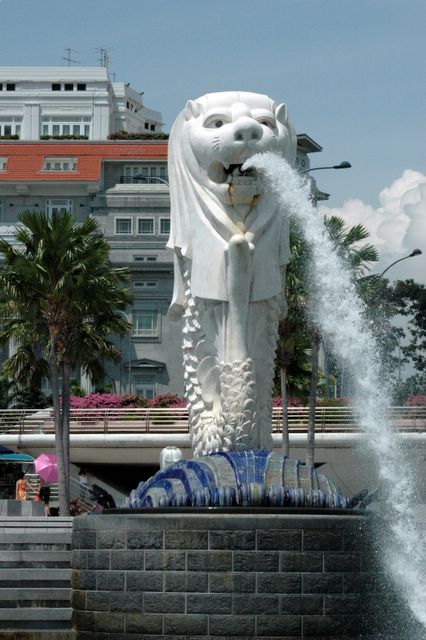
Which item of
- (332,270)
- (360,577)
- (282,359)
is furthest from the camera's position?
(282,359)

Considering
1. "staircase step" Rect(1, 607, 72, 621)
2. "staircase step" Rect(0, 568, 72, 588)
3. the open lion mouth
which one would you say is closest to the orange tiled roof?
the open lion mouth

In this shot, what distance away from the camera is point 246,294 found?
75.0 ft

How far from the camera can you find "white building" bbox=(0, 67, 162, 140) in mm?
118000

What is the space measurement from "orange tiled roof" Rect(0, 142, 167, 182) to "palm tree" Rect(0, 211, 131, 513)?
145 feet

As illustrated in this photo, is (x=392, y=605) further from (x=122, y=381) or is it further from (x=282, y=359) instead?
(x=122, y=381)

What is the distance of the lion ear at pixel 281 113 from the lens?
23.7 meters

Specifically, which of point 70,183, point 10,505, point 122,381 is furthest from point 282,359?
point 70,183

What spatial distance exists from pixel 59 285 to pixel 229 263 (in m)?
15.3

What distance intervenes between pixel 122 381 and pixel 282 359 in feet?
119

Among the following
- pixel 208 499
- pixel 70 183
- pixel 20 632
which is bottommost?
pixel 20 632

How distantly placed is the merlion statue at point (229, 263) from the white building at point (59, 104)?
9390 centimetres

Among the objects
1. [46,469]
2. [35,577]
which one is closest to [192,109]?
[35,577]

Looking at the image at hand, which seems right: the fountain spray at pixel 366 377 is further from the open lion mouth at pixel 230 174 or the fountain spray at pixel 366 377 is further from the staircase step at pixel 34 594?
the staircase step at pixel 34 594

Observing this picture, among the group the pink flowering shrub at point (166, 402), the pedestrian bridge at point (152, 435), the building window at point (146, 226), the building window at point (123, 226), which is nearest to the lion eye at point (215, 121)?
Result: the pedestrian bridge at point (152, 435)
